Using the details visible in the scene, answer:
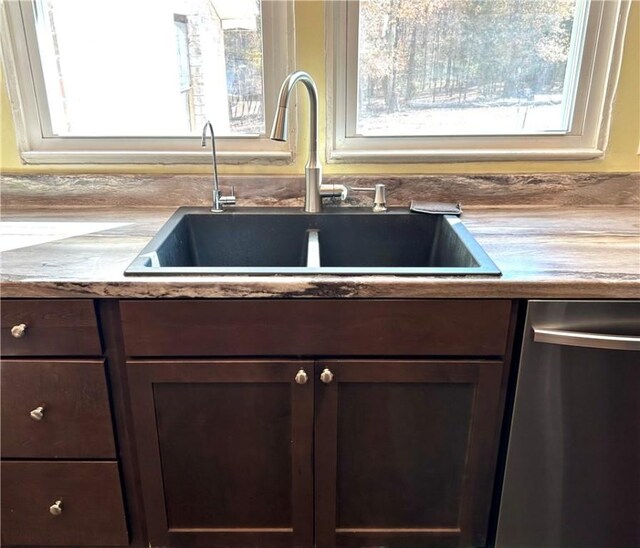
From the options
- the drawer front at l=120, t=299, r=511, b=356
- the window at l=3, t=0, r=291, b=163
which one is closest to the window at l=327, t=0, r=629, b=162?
the window at l=3, t=0, r=291, b=163

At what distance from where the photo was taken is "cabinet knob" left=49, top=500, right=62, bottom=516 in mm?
1220

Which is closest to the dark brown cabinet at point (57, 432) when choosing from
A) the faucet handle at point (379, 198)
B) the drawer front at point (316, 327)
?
the drawer front at point (316, 327)

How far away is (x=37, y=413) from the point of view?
1.13m

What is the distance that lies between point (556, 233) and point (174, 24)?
1278mm

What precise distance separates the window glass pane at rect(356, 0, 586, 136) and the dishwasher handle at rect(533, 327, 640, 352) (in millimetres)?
809

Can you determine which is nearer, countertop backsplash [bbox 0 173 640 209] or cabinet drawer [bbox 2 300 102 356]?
cabinet drawer [bbox 2 300 102 356]

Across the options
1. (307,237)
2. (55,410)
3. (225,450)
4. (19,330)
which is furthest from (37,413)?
(307,237)

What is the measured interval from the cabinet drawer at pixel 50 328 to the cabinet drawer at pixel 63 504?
0.30 m

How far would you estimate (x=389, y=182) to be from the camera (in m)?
1.60

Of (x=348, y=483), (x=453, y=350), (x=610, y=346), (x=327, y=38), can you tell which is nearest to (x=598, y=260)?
(x=610, y=346)

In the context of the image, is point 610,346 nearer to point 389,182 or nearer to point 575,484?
point 575,484

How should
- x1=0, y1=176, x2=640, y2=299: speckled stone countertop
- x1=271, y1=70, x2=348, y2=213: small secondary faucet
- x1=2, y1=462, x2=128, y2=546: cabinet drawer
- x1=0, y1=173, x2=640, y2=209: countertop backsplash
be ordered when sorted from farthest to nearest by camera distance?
x1=0, y1=173, x2=640, y2=209: countertop backsplash, x1=271, y1=70, x2=348, y2=213: small secondary faucet, x1=2, y1=462, x2=128, y2=546: cabinet drawer, x1=0, y1=176, x2=640, y2=299: speckled stone countertop

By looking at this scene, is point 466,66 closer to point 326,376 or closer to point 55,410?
point 326,376

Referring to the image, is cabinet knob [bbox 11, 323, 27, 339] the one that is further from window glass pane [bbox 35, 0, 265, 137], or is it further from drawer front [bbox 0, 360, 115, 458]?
window glass pane [bbox 35, 0, 265, 137]
